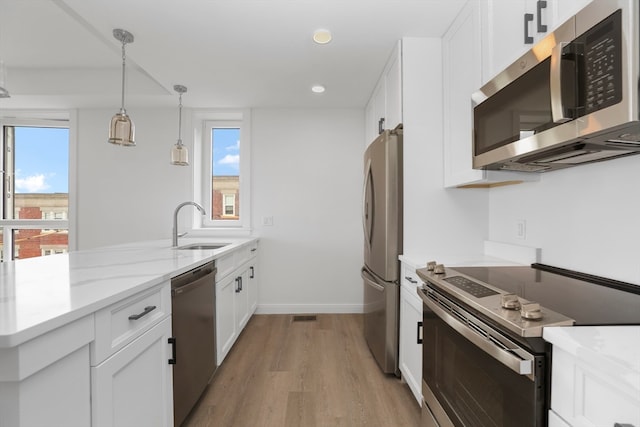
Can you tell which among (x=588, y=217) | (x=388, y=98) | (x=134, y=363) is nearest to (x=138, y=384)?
(x=134, y=363)

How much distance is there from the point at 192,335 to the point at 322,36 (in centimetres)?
202

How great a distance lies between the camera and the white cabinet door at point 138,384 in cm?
96

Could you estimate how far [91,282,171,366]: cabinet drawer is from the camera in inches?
37.9

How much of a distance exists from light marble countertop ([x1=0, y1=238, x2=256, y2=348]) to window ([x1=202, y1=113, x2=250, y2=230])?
1788 millimetres

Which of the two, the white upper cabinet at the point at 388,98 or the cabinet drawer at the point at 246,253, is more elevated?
the white upper cabinet at the point at 388,98

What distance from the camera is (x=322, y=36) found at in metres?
2.08

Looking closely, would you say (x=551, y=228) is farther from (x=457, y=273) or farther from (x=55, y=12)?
(x=55, y=12)

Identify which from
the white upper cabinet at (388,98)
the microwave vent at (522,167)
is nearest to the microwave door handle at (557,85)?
the microwave vent at (522,167)

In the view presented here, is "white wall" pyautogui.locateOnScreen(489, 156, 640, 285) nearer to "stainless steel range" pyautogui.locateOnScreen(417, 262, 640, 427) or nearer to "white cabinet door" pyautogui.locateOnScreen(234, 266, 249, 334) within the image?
"stainless steel range" pyautogui.locateOnScreen(417, 262, 640, 427)

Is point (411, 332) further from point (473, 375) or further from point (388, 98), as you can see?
point (388, 98)

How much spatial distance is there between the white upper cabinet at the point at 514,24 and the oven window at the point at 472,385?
115 cm

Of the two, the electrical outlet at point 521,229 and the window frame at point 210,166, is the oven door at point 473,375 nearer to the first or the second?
the electrical outlet at point 521,229

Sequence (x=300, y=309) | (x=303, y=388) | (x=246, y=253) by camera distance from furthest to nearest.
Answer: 1. (x=300, y=309)
2. (x=246, y=253)
3. (x=303, y=388)

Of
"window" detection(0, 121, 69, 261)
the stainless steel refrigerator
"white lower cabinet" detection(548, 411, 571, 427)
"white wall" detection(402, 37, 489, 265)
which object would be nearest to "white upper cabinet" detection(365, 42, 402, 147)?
"white wall" detection(402, 37, 489, 265)
